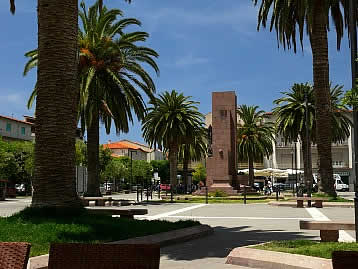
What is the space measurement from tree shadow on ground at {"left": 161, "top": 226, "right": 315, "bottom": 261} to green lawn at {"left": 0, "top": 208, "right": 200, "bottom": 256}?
888 millimetres

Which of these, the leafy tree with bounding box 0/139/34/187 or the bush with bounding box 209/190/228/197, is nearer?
the bush with bounding box 209/190/228/197

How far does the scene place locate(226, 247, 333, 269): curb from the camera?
700 cm

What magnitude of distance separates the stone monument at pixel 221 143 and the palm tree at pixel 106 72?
12658 mm

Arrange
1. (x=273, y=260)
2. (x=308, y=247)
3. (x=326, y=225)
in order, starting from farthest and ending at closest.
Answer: (x=326, y=225)
(x=308, y=247)
(x=273, y=260)

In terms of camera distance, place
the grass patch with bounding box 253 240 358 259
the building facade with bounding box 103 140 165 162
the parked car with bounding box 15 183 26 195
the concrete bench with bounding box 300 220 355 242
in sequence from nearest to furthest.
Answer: the grass patch with bounding box 253 240 358 259 → the concrete bench with bounding box 300 220 355 242 → the parked car with bounding box 15 183 26 195 → the building facade with bounding box 103 140 165 162

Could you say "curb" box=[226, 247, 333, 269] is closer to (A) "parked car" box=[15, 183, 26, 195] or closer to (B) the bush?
(B) the bush

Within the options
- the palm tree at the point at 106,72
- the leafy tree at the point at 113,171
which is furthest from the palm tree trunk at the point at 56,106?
the leafy tree at the point at 113,171

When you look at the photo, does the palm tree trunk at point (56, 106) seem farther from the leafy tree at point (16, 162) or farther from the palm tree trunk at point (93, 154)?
the leafy tree at point (16, 162)

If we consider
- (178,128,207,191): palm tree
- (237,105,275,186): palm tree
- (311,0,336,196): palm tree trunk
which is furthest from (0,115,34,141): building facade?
(311,0,336,196): palm tree trunk

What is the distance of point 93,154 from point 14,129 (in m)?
62.3

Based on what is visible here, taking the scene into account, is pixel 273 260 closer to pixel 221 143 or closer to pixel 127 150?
pixel 221 143

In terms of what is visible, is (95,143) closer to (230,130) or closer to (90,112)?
(90,112)

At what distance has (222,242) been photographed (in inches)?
445

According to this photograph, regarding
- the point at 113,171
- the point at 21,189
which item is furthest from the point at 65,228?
the point at 113,171
